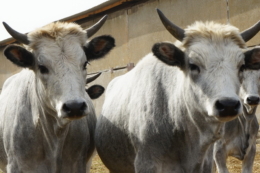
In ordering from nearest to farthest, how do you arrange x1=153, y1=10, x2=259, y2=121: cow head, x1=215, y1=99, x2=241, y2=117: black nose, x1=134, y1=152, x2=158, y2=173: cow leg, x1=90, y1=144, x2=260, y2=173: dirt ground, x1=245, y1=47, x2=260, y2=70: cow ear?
x1=215, y1=99, x2=241, y2=117: black nose < x1=153, y1=10, x2=259, y2=121: cow head < x1=245, y1=47, x2=260, y2=70: cow ear < x1=134, y1=152, x2=158, y2=173: cow leg < x1=90, y1=144, x2=260, y2=173: dirt ground

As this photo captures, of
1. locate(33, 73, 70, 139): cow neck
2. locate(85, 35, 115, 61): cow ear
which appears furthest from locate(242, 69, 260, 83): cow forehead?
locate(33, 73, 70, 139): cow neck

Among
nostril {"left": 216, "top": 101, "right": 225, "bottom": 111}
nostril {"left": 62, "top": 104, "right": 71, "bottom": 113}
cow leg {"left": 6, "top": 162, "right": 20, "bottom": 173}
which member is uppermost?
nostril {"left": 216, "top": 101, "right": 225, "bottom": 111}

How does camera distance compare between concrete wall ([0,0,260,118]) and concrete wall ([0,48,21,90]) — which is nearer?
concrete wall ([0,0,260,118])

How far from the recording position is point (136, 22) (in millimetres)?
14469

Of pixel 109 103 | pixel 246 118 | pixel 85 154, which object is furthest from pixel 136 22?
pixel 85 154

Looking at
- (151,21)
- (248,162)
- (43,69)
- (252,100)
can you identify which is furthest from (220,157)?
(151,21)

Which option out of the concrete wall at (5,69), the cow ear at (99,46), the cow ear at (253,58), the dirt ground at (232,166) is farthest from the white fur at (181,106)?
the concrete wall at (5,69)

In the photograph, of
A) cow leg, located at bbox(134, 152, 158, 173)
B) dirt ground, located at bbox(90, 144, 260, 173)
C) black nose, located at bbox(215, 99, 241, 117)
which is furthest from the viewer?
dirt ground, located at bbox(90, 144, 260, 173)

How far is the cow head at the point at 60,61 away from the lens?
4957 mm

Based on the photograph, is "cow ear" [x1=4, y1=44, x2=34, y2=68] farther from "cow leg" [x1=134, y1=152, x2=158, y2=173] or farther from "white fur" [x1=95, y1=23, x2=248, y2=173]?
"cow leg" [x1=134, y1=152, x2=158, y2=173]

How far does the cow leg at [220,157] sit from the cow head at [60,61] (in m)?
3.51

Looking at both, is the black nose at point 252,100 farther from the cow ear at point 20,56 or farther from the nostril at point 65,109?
the nostril at point 65,109

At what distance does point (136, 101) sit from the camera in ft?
19.2

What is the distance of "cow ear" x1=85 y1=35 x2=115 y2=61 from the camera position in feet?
18.9
